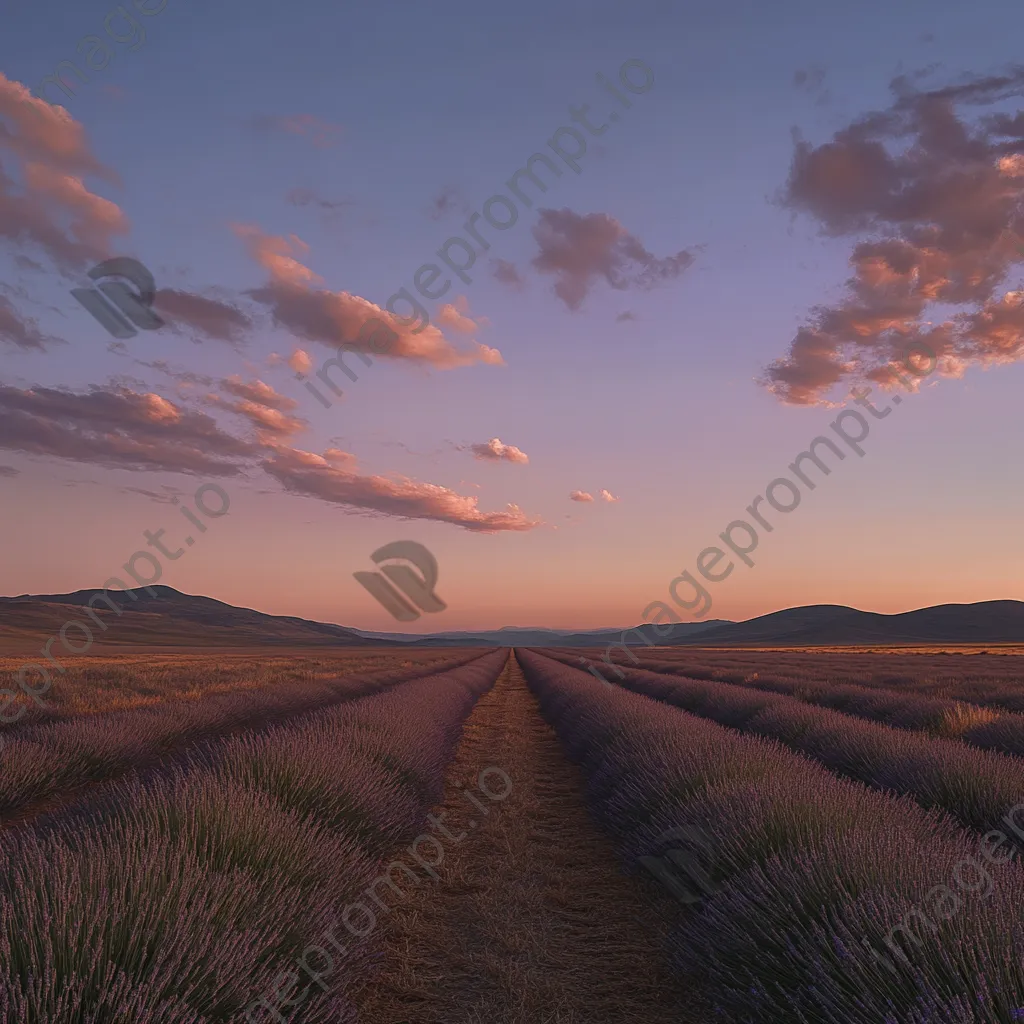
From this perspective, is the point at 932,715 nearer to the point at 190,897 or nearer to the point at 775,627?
the point at 190,897

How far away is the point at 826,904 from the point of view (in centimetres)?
261

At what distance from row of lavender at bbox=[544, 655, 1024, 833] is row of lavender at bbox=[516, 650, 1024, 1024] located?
97cm

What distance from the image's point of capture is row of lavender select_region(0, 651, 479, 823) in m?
6.45

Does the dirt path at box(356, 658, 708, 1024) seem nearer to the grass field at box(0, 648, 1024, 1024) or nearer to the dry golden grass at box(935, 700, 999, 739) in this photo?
the grass field at box(0, 648, 1024, 1024)

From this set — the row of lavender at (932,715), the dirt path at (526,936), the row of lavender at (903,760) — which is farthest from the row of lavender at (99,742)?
the row of lavender at (932,715)

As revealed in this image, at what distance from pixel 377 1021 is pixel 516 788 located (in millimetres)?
4618

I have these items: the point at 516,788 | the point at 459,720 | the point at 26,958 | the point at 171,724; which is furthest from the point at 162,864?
the point at 459,720

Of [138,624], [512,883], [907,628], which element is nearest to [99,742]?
[512,883]

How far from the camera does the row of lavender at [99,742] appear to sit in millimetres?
6445

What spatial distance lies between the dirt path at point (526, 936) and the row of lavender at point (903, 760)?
2.51m

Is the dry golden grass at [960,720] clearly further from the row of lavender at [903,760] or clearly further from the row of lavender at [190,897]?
the row of lavender at [190,897]

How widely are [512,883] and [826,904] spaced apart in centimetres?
260

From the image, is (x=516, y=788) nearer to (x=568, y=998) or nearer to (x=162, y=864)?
(x=568, y=998)

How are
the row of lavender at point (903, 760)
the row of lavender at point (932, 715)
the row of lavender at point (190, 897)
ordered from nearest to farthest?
the row of lavender at point (190, 897) < the row of lavender at point (903, 760) < the row of lavender at point (932, 715)
